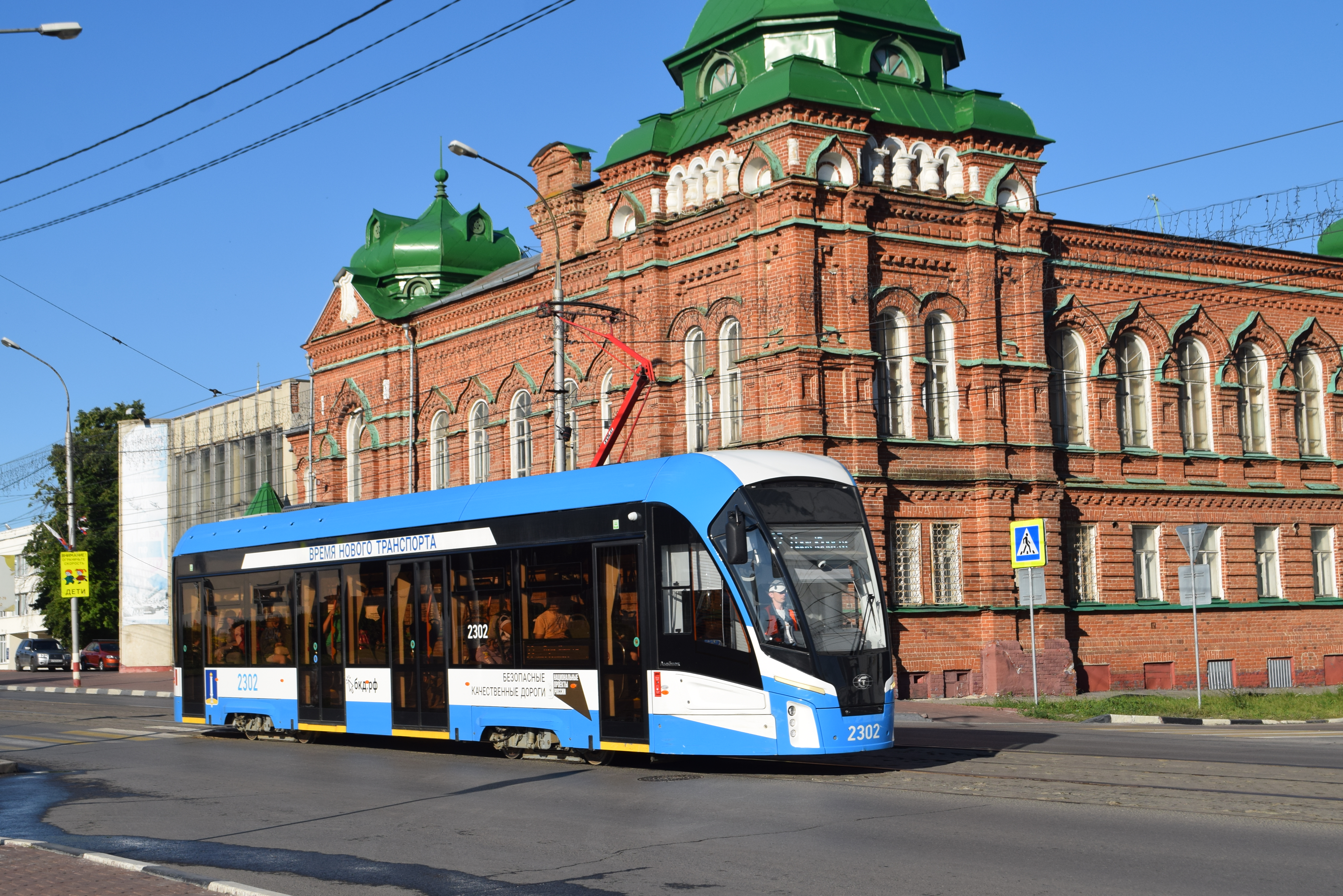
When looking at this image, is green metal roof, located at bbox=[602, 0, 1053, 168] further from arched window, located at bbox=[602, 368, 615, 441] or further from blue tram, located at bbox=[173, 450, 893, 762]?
blue tram, located at bbox=[173, 450, 893, 762]

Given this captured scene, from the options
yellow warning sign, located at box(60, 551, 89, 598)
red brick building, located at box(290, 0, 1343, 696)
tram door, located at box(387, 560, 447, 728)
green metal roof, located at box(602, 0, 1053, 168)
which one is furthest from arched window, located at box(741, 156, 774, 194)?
yellow warning sign, located at box(60, 551, 89, 598)

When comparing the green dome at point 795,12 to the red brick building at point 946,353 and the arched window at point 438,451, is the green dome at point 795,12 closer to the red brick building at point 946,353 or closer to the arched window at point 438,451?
the red brick building at point 946,353

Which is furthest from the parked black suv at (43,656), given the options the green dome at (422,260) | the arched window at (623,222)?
the arched window at (623,222)

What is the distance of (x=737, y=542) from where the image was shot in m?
14.0

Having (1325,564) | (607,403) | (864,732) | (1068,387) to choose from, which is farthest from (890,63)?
(864,732)

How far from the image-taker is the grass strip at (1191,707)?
2303cm

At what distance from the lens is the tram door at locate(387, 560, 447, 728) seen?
18.0 metres

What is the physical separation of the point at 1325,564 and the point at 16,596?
73.3 m

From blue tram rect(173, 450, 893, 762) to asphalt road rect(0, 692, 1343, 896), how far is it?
2.00 feet

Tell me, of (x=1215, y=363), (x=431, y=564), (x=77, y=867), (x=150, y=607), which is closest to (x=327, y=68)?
(x=431, y=564)

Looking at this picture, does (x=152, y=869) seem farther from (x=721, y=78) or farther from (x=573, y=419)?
(x=573, y=419)

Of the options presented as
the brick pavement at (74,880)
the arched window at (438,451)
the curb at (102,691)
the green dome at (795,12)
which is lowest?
the curb at (102,691)

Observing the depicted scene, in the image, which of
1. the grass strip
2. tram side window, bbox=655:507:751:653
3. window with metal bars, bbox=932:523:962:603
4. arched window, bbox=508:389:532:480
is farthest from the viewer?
arched window, bbox=508:389:532:480

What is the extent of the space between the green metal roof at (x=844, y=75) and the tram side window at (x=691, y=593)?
14.6 metres
